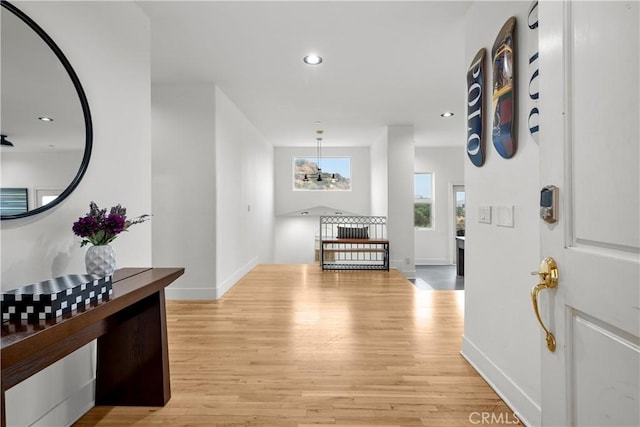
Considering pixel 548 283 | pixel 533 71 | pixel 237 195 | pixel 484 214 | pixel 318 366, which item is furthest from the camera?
pixel 237 195

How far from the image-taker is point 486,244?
2.11 m

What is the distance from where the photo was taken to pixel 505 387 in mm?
1878

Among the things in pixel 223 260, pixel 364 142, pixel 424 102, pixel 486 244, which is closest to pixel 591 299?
pixel 486 244

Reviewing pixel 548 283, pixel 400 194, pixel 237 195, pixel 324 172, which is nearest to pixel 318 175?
pixel 324 172

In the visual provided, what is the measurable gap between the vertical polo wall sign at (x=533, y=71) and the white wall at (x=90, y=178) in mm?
2336

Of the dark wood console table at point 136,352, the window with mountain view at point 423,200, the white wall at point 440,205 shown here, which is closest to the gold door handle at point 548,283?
the dark wood console table at point 136,352

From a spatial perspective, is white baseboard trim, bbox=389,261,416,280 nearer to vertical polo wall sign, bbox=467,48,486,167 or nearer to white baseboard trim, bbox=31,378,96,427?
vertical polo wall sign, bbox=467,48,486,167

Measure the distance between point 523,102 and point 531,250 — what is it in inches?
29.8

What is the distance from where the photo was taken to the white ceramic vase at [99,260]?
161 cm

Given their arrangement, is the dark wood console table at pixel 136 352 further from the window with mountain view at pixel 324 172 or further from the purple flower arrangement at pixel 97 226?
the window with mountain view at pixel 324 172

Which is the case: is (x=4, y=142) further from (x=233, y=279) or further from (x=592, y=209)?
(x=233, y=279)

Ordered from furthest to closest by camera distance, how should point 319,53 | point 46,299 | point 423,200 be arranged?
point 423,200 < point 319,53 < point 46,299

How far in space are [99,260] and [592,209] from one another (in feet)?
6.27

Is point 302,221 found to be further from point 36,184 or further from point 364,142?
point 36,184
